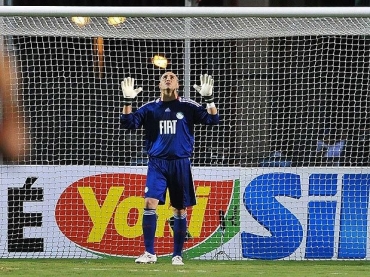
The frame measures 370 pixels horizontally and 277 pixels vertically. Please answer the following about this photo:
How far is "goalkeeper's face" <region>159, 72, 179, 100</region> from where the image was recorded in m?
10.1

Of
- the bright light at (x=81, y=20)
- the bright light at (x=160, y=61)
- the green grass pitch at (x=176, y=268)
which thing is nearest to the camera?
the green grass pitch at (x=176, y=268)

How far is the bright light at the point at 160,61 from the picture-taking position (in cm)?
1211

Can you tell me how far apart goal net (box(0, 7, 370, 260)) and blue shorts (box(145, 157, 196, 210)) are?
1.58 metres

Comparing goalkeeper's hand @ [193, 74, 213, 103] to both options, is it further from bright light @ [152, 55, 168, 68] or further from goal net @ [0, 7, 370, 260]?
bright light @ [152, 55, 168, 68]

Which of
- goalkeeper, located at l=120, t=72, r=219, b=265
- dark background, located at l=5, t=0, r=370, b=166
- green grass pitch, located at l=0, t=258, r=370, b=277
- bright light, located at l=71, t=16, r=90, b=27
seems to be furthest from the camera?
dark background, located at l=5, t=0, r=370, b=166

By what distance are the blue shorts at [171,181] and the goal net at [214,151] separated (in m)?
1.58

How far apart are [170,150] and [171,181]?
31 cm

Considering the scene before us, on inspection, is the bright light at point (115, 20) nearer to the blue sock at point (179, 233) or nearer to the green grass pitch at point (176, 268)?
the blue sock at point (179, 233)

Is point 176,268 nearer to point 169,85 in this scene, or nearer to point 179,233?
point 179,233

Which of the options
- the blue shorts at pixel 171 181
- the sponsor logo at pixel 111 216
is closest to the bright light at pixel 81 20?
the blue shorts at pixel 171 181

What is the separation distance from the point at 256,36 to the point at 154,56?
1.52 metres

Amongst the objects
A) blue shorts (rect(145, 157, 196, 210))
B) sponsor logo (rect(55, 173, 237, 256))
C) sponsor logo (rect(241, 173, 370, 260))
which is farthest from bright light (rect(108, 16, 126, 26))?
sponsor logo (rect(241, 173, 370, 260))

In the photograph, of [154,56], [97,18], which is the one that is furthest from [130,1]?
[97,18]

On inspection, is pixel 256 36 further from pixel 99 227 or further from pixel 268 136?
pixel 99 227
